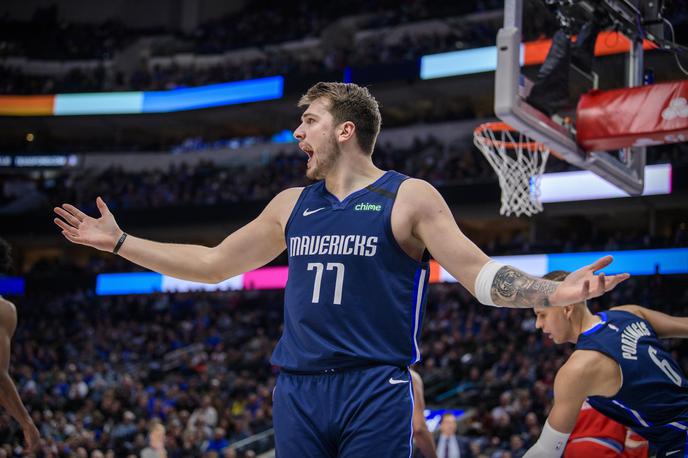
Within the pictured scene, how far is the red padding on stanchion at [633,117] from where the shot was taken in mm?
7238

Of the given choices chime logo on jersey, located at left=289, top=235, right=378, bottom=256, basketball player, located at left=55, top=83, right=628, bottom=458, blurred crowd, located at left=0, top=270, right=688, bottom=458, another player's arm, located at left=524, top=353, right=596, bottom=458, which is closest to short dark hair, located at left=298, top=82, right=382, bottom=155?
basketball player, located at left=55, top=83, right=628, bottom=458

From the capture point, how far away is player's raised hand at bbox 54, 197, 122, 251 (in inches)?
140

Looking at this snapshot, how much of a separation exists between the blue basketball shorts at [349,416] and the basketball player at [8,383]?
322 centimetres

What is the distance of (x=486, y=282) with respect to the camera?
3045mm

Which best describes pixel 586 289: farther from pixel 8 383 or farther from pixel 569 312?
pixel 8 383

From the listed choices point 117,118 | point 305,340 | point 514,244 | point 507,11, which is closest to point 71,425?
point 514,244

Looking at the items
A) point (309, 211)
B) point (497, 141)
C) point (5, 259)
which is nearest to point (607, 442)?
point (309, 211)

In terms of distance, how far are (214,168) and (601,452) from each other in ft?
86.7

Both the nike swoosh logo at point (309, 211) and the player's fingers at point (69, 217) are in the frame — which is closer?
the nike swoosh logo at point (309, 211)

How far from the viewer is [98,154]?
108ft

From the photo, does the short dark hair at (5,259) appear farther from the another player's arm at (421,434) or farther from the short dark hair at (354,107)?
the short dark hair at (354,107)

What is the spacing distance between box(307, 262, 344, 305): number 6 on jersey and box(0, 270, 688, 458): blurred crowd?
9124 mm

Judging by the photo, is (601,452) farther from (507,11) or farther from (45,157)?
(45,157)

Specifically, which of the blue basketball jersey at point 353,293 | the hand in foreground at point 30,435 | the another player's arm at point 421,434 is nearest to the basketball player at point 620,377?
the blue basketball jersey at point 353,293
